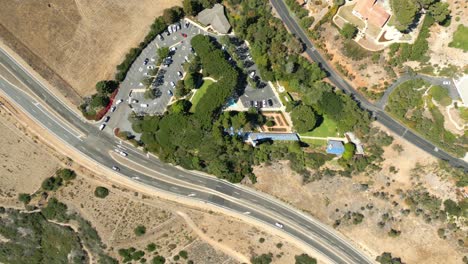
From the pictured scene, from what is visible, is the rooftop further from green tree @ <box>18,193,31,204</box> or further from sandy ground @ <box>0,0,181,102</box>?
green tree @ <box>18,193,31,204</box>

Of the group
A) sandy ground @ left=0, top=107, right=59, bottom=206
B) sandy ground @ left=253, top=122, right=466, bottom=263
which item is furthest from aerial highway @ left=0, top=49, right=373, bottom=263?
sandy ground @ left=0, top=107, right=59, bottom=206

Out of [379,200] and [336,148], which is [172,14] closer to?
[336,148]

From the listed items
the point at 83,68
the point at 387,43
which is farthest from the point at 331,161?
the point at 83,68

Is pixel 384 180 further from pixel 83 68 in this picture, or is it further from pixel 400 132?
pixel 83 68

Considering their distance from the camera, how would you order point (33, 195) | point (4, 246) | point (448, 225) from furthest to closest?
point (4, 246) < point (33, 195) < point (448, 225)

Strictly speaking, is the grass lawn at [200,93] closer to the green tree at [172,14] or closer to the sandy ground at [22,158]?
the green tree at [172,14]

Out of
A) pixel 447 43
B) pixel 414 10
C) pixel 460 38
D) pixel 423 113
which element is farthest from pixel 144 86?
pixel 460 38
